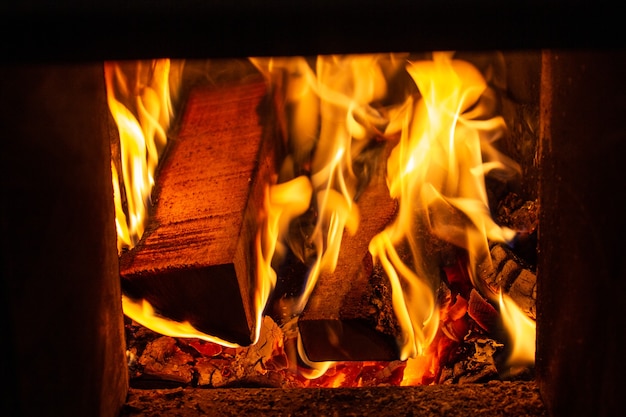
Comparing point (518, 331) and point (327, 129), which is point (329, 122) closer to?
point (327, 129)

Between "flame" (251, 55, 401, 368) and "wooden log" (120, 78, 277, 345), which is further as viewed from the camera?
"flame" (251, 55, 401, 368)

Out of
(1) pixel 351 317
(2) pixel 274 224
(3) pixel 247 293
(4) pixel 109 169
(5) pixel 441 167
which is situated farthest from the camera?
(5) pixel 441 167

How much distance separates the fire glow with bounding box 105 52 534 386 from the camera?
206cm

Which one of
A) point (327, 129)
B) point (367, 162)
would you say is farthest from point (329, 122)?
point (367, 162)

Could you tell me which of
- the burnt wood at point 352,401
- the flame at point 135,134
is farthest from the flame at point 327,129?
the burnt wood at point 352,401

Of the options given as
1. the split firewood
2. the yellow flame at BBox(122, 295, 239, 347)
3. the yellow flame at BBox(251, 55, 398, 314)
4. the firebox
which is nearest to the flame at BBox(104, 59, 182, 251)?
the yellow flame at BBox(122, 295, 239, 347)

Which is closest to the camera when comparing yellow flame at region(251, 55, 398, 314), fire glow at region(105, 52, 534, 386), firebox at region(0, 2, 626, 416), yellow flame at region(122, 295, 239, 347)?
firebox at region(0, 2, 626, 416)

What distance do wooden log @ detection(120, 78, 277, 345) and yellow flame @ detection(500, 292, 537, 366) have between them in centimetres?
75

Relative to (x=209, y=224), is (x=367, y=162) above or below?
above

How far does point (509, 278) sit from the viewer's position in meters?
2.03

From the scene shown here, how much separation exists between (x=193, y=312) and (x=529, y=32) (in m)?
1.27

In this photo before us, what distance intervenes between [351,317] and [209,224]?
49 centimetres

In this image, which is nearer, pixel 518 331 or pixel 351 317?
pixel 351 317

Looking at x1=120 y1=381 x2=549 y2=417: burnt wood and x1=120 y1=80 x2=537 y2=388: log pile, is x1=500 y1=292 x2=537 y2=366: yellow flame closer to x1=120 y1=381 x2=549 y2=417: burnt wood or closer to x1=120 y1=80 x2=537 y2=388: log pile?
x1=120 y1=80 x2=537 y2=388: log pile
